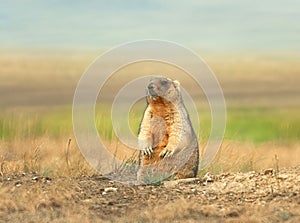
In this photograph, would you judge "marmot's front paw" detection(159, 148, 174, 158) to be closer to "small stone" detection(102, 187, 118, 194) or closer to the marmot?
the marmot

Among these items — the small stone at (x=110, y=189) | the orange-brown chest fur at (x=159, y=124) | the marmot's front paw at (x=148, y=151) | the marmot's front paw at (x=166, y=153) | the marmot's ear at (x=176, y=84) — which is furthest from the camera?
the marmot's ear at (x=176, y=84)

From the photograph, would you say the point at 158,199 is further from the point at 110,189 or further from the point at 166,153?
the point at 166,153

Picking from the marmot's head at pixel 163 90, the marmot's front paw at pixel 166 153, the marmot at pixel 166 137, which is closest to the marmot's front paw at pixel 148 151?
the marmot at pixel 166 137

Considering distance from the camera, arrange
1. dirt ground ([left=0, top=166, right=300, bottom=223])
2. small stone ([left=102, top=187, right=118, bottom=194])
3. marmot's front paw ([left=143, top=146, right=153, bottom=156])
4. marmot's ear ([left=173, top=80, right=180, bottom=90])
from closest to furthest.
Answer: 1. dirt ground ([left=0, top=166, right=300, bottom=223])
2. small stone ([left=102, top=187, right=118, bottom=194])
3. marmot's front paw ([left=143, top=146, right=153, bottom=156])
4. marmot's ear ([left=173, top=80, right=180, bottom=90])

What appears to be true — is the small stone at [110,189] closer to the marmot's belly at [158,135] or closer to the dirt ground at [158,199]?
the dirt ground at [158,199]

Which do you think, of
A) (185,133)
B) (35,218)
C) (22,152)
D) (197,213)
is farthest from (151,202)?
(22,152)

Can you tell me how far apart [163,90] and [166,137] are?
659 millimetres

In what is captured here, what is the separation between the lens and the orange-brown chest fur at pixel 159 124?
464 inches

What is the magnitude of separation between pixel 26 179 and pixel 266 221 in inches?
142

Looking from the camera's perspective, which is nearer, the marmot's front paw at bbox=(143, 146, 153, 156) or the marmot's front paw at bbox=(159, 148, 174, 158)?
the marmot's front paw at bbox=(159, 148, 174, 158)

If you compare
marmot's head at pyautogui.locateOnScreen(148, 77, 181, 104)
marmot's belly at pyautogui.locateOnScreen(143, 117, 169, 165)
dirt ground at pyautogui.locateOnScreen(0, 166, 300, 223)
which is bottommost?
dirt ground at pyautogui.locateOnScreen(0, 166, 300, 223)

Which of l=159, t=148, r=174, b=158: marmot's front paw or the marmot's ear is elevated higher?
the marmot's ear

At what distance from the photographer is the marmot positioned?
11609mm

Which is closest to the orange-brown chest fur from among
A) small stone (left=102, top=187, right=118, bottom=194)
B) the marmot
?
the marmot
